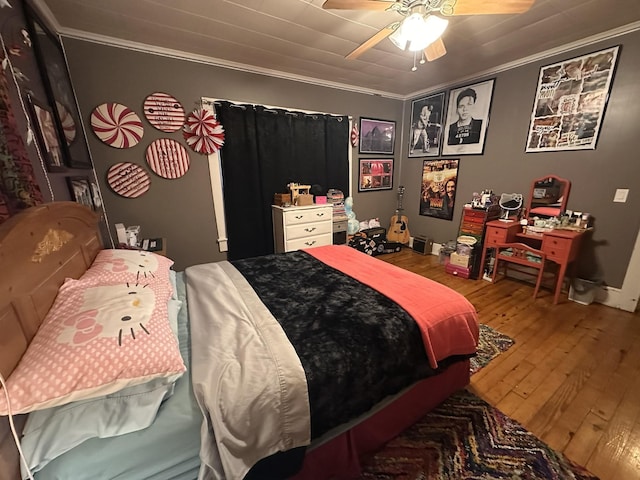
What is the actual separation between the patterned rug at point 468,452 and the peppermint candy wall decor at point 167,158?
115 inches

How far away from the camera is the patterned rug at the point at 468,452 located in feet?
3.95

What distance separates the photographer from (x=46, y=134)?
5.16 ft

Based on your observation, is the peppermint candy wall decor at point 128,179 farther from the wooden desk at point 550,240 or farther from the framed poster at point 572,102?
the framed poster at point 572,102

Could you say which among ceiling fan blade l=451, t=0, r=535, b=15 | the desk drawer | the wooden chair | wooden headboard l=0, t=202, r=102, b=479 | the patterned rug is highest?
ceiling fan blade l=451, t=0, r=535, b=15

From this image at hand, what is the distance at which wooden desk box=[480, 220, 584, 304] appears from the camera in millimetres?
2461

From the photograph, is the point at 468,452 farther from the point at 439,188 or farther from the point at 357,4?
the point at 439,188

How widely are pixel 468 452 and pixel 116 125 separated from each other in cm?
359

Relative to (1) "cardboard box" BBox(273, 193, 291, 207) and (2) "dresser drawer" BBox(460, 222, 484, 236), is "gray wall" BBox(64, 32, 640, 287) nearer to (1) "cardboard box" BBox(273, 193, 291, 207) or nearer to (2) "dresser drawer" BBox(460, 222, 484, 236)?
(2) "dresser drawer" BBox(460, 222, 484, 236)

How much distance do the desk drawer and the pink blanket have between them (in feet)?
6.02

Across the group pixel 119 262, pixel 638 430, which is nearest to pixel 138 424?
pixel 119 262

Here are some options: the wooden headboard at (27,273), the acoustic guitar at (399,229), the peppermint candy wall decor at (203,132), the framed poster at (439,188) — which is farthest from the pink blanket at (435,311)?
the acoustic guitar at (399,229)

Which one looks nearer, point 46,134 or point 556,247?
point 46,134

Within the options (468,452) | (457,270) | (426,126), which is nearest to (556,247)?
(457,270)

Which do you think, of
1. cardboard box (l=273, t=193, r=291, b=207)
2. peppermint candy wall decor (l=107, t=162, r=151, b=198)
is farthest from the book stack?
peppermint candy wall decor (l=107, t=162, r=151, b=198)
